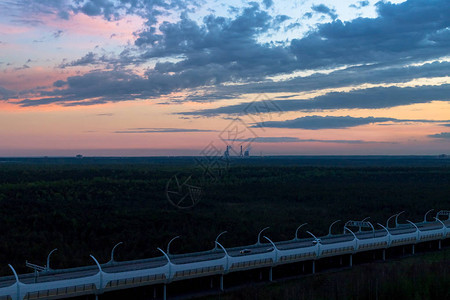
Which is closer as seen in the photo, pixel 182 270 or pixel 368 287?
pixel 368 287

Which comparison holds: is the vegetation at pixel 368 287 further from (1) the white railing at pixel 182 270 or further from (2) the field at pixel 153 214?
(2) the field at pixel 153 214

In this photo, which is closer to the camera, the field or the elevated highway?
the elevated highway

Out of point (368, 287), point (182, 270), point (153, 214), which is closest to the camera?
point (368, 287)

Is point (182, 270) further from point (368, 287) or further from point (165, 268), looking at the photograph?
point (368, 287)

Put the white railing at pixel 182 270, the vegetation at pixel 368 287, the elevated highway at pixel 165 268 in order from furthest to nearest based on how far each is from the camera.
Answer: the vegetation at pixel 368 287 → the elevated highway at pixel 165 268 → the white railing at pixel 182 270

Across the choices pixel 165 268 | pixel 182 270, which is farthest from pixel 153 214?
pixel 165 268

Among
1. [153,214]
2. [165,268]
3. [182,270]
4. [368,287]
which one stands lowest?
[368,287]

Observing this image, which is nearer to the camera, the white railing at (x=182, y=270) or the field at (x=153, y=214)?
the white railing at (x=182, y=270)

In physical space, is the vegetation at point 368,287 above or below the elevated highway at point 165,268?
below

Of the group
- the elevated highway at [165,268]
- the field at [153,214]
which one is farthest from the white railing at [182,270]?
the field at [153,214]

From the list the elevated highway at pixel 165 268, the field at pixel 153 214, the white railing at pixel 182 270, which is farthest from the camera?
the field at pixel 153 214

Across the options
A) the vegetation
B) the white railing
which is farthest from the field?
the vegetation

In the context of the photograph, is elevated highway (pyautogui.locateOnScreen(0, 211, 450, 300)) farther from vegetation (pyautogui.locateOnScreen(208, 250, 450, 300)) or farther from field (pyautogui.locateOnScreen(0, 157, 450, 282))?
field (pyautogui.locateOnScreen(0, 157, 450, 282))
